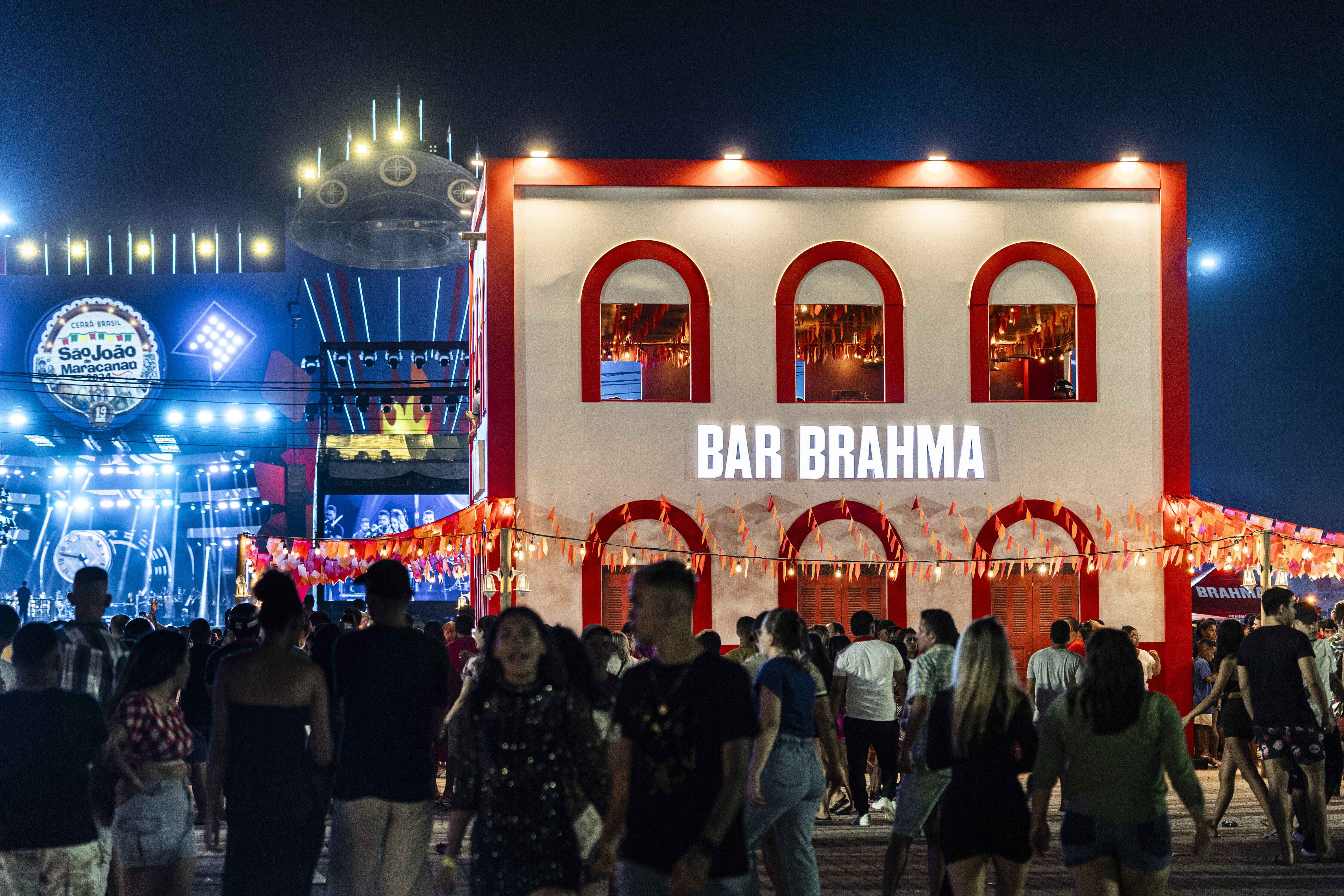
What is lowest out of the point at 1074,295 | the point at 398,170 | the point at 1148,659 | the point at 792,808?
the point at 1148,659

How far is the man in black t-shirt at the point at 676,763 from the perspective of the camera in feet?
14.9

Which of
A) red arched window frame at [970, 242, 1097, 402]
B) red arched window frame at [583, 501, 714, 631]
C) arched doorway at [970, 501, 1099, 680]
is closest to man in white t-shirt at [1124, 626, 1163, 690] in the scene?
arched doorway at [970, 501, 1099, 680]

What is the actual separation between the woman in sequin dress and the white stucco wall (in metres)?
14.0

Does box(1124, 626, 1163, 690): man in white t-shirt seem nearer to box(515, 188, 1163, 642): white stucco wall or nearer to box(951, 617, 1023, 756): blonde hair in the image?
box(515, 188, 1163, 642): white stucco wall

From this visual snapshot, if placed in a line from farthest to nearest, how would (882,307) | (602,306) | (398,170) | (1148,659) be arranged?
(398,170), (882,307), (602,306), (1148,659)

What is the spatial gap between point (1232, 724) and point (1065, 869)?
1.99 m

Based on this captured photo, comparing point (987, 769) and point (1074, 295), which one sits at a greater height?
point (1074, 295)

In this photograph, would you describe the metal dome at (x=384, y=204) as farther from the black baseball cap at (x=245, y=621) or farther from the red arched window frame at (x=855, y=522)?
the black baseball cap at (x=245, y=621)

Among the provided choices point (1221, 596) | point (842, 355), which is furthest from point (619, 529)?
point (1221, 596)

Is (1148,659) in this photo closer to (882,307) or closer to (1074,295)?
(1074,295)

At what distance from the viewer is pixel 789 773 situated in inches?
275

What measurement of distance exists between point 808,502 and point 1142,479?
4.82 metres

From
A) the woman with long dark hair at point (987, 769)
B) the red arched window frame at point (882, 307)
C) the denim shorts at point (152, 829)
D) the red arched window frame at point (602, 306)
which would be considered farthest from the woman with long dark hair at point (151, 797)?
the red arched window frame at point (882, 307)

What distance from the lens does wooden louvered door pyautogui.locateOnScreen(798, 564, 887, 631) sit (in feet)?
62.8
